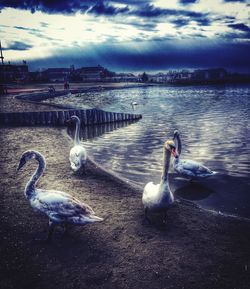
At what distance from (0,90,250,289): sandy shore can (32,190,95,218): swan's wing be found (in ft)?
2.49

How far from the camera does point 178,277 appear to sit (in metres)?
4.93

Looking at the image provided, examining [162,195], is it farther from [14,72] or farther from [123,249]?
[14,72]

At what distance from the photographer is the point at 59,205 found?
5703 mm

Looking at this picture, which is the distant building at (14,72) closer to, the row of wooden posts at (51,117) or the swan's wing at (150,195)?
the row of wooden posts at (51,117)

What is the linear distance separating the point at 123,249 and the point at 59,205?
1.65 metres

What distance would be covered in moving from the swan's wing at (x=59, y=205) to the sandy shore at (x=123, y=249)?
0.76 meters

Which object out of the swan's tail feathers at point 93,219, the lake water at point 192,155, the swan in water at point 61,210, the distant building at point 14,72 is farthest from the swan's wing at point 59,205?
the distant building at point 14,72

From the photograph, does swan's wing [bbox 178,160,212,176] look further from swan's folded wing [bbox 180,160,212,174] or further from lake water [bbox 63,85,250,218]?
lake water [bbox 63,85,250,218]

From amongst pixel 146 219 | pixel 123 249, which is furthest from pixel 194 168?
pixel 123 249

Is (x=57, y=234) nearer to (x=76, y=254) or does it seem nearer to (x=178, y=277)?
(x=76, y=254)

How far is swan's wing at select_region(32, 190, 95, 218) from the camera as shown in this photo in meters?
5.67

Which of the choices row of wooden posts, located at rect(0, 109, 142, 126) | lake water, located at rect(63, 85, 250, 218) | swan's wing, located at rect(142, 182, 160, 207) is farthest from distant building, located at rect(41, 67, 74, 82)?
swan's wing, located at rect(142, 182, 160, 207)

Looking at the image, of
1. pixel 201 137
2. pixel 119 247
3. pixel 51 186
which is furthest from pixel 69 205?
pixel 201 137

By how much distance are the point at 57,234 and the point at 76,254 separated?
0.94 meters
